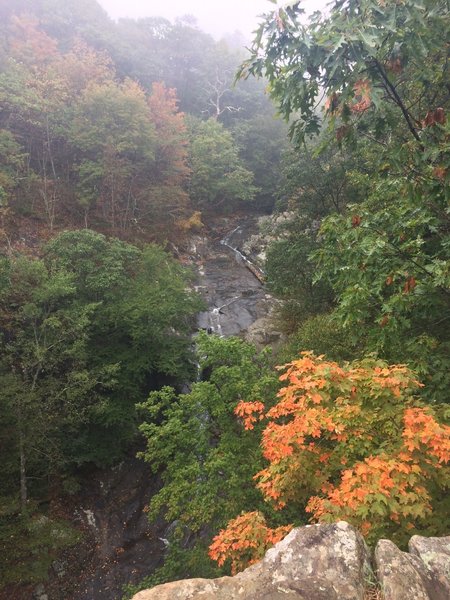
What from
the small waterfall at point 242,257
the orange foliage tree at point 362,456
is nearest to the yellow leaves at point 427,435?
the orange foliage tree at point 362,456

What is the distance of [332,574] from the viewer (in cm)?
258

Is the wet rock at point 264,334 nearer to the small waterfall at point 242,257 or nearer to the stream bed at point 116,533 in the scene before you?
the stream bed at point 116,533

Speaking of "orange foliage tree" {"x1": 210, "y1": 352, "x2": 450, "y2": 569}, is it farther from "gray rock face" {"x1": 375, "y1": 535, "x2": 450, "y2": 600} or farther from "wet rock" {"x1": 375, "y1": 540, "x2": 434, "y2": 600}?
"wet rock" {"x1": 375, "y1": 540, "x2": 434, "y2": 600}

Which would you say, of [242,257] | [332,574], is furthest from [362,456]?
[242,257]

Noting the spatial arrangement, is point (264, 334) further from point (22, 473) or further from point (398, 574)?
point (398, 574)

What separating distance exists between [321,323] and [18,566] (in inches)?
417

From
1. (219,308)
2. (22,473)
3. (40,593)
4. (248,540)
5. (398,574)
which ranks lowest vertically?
(40,593)

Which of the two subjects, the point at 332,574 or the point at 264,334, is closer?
the point at 332,574

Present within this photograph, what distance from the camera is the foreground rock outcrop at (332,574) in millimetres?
2480

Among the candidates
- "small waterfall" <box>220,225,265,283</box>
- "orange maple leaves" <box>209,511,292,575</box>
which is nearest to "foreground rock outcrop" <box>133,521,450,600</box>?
"orange maple leaves" <box>209,511,292,575</box>

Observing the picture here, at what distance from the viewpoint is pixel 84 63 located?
2586 centimetres

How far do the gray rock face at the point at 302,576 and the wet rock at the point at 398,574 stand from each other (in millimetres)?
148

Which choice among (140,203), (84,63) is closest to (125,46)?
(84,63)

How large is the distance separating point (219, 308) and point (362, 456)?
17.2 m
